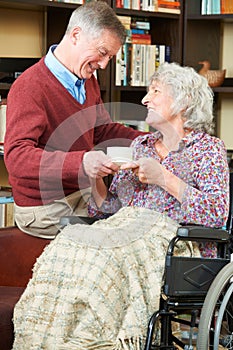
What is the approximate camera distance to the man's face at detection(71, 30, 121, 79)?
3.04 metres

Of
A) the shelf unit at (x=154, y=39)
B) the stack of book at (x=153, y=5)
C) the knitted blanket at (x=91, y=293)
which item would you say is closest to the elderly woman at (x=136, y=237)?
the knitted blanket at (x=91, y=293)

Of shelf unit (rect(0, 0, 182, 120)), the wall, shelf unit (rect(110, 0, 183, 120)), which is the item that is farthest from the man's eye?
the wall

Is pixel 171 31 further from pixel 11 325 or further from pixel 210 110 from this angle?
pixel 11 325

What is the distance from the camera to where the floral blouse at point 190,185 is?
276 cm

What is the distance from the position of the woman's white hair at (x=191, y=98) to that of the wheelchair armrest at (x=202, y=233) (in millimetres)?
423

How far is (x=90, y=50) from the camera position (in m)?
3.06

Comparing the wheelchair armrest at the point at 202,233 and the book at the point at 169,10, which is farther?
the book at the point at 169,10

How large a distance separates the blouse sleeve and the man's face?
0.57 meters

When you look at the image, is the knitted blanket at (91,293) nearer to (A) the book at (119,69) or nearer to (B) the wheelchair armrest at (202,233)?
(B) the wheelchair armrest at (202,233)

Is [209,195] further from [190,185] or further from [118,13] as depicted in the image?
[118,13]

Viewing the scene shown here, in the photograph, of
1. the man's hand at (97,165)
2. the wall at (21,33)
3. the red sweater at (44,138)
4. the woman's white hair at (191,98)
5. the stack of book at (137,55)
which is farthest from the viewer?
the stack of book at (137,55)

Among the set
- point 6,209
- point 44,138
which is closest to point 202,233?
point 44,138

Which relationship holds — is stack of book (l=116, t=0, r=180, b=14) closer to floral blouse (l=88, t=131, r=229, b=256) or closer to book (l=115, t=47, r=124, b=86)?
book (l=115, t=47, r=124, b=86)

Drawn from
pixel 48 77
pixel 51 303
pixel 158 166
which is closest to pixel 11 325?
pixel 51 303
